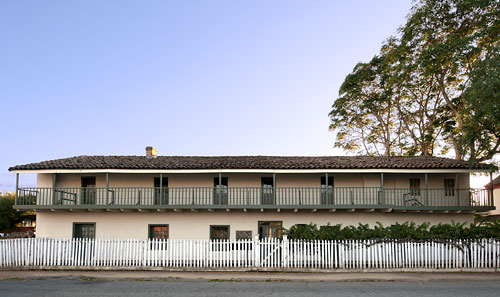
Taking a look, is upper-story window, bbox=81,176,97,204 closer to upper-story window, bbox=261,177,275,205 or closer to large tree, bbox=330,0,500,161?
upper-story window, bbox=261,177,275,205

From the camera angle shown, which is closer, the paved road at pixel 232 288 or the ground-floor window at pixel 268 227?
the paved road at pixel 232 288

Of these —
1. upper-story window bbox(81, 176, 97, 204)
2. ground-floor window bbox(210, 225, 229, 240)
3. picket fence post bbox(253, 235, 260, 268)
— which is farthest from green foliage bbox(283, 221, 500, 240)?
upper-story window bbox(81, 176, 97, 204)

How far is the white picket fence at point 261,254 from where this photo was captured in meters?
18.0

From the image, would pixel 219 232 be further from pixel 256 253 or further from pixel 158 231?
pixel 256 253

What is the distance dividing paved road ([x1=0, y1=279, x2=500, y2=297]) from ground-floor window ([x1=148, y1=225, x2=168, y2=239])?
833cm

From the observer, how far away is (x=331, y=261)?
59.3 ft

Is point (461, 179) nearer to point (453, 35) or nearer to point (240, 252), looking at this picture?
point (453, 35)

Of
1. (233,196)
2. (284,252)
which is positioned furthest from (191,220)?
(284,252)

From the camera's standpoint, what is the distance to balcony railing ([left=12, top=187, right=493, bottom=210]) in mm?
22688

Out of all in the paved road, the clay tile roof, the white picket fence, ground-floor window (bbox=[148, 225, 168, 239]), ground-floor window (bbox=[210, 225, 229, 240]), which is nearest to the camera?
the paved road

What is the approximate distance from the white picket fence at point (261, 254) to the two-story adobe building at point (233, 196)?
11.8 feet

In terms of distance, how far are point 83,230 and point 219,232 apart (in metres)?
7.11

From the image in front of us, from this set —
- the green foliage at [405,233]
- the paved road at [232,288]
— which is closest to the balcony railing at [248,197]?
the green foliage at [405,233]

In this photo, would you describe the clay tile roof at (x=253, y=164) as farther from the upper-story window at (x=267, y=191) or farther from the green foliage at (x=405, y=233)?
the green foliage at (x=405, y=233)
